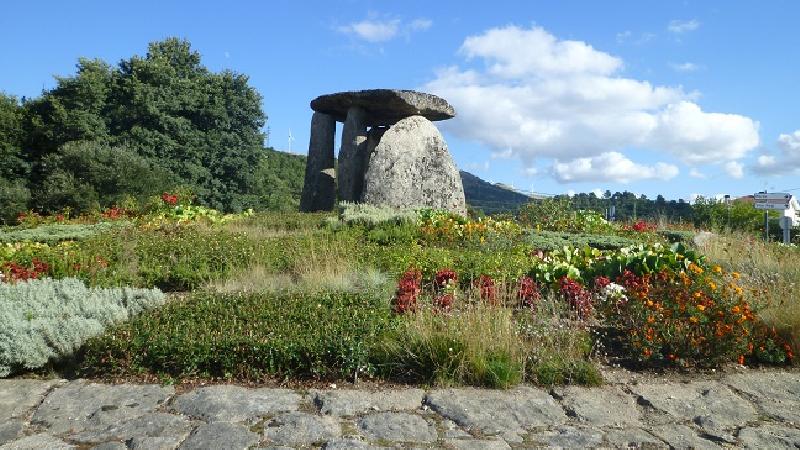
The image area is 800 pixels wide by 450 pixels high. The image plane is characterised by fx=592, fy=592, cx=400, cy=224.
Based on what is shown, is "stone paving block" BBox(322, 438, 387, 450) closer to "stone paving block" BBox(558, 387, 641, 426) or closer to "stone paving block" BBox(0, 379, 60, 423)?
"stone paving block" BBox(558, 387, 641, 426)

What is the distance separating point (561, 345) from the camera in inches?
181

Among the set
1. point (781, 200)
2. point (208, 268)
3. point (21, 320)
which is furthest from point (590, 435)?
point (781, 200)

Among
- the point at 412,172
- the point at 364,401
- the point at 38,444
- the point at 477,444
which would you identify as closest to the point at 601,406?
the point at 477,444

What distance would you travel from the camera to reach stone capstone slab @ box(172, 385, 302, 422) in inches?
139

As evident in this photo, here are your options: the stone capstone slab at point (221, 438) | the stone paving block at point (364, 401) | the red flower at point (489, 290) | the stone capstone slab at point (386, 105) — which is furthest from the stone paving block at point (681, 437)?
the stone capstone slab at point (386, 105)

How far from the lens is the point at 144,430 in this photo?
11.0ft

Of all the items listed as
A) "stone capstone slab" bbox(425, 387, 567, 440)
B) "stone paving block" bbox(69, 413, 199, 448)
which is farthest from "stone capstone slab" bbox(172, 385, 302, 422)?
"stone capstone slab" bbox(425, 387, 567, 440)

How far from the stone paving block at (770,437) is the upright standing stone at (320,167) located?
14936 millimetres

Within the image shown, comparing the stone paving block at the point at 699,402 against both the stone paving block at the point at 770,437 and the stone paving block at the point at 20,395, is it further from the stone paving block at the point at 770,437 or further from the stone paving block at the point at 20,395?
the stone paving block at the point at 20,395

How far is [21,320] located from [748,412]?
5214 mm

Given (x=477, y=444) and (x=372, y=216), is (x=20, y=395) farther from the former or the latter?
(x=372, y=216)

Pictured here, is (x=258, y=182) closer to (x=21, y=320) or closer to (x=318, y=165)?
(x=318, y=165)

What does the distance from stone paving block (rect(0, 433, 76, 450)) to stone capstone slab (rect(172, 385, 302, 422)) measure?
2.06ft

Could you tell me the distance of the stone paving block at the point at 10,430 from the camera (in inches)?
130
